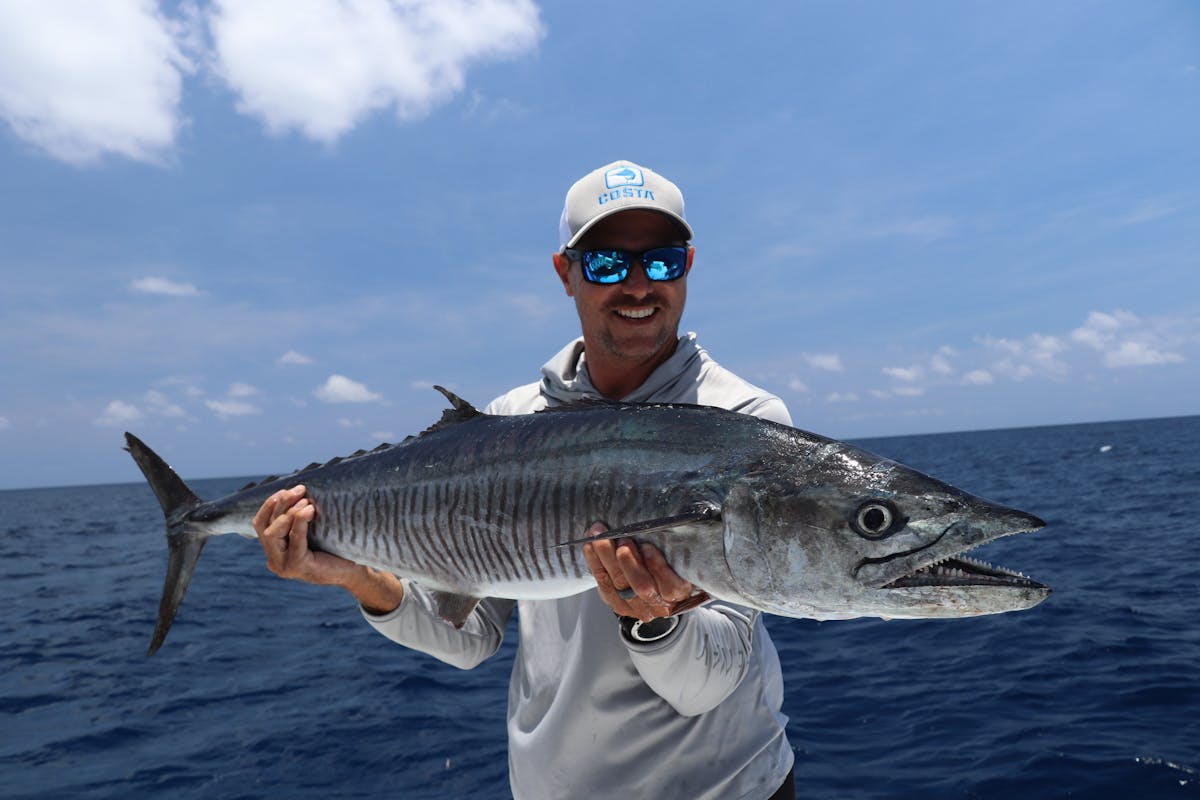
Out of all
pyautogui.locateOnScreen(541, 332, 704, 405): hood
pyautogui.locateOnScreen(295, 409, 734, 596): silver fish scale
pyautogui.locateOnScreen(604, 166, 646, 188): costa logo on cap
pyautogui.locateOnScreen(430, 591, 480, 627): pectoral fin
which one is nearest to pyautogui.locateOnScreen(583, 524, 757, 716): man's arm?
pyautogui.locateOnScreen(295, 409, 734, 596): silver fish scale

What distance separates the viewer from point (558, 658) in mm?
3162

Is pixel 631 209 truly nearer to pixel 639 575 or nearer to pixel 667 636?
pixel 639 575

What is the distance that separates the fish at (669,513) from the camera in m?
2.37

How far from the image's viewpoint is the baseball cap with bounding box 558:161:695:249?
3.24 m

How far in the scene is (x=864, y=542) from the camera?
7.89 ft

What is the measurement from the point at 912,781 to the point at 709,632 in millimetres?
4916

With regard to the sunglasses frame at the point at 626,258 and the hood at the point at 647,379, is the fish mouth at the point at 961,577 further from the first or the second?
the sunglasses frame at the point at 626,258

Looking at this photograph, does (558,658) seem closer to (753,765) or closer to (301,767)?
(753,765)

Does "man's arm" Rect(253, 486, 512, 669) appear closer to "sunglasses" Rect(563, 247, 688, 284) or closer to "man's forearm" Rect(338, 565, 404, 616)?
"man's forearm" Rect(338, 565, 404, 616)

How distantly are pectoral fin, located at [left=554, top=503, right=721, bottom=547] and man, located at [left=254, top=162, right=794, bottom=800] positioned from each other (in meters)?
0.05

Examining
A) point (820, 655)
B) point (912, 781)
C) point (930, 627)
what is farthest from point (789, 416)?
point (930, 627)

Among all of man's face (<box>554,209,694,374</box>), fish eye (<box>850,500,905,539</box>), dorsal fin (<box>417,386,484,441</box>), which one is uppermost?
man's face (<box>554,209,694,374</box>)

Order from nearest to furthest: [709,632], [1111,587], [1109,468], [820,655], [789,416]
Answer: [709,632] < [789,416] < [820,655] < [1111,587] < [1109,468]

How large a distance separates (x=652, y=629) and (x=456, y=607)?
3.05 feet
